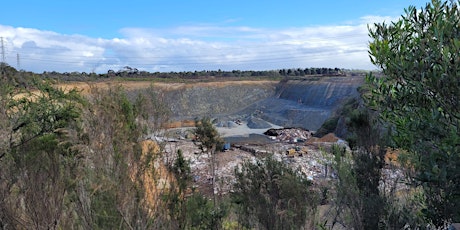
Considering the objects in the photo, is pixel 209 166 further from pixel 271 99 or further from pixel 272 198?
Answer: pixel 271 99

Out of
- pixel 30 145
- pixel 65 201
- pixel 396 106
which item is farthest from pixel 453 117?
pixel 30 145

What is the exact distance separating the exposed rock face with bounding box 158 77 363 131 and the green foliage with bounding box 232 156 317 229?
41520 millimetres

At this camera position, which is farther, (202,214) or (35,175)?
(202,214)

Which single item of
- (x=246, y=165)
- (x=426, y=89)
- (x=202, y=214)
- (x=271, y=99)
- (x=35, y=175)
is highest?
(x=426, y=89)

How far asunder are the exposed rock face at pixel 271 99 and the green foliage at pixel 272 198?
4152 cm

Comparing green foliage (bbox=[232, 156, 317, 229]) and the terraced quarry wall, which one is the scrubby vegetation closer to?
green foliage (bbox=[232, 156, 317, 229])

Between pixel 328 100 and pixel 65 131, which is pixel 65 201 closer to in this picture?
pixel 65 131

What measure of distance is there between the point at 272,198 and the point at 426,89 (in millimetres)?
3541

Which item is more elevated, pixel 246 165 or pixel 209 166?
pixel 246 165

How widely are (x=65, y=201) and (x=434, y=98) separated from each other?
15.9ft

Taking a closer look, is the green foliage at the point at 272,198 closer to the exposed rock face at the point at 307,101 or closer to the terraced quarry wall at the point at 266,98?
the exposed rock face at the point at 307,101

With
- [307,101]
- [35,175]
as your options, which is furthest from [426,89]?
[307,101]

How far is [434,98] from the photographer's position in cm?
409

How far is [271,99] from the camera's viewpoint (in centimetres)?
6950
